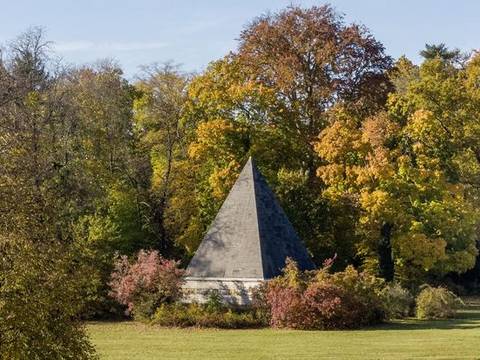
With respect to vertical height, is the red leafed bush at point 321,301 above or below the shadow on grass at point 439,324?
above

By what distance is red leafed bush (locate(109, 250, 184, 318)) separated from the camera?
32.8 metres

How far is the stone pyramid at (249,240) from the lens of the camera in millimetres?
33062

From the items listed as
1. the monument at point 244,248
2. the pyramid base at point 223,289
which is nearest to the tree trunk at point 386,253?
the monument at point 244,248

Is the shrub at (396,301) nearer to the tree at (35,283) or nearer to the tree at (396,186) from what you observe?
the tree at (396,186)

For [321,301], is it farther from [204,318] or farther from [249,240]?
[249,240]

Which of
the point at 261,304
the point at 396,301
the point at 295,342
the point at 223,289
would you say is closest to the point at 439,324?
the point at 396,301

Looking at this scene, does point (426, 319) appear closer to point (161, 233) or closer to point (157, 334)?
point (157, 334)

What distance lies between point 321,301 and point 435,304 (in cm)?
644

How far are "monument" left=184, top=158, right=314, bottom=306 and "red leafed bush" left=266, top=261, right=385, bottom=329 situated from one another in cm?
148

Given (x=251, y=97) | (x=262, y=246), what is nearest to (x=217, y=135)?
(x=251, y=97)

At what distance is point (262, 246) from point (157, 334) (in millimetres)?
7084

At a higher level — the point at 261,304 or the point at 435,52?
the point at 435,52

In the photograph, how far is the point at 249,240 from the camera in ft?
111

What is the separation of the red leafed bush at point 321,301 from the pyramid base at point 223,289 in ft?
4.52
